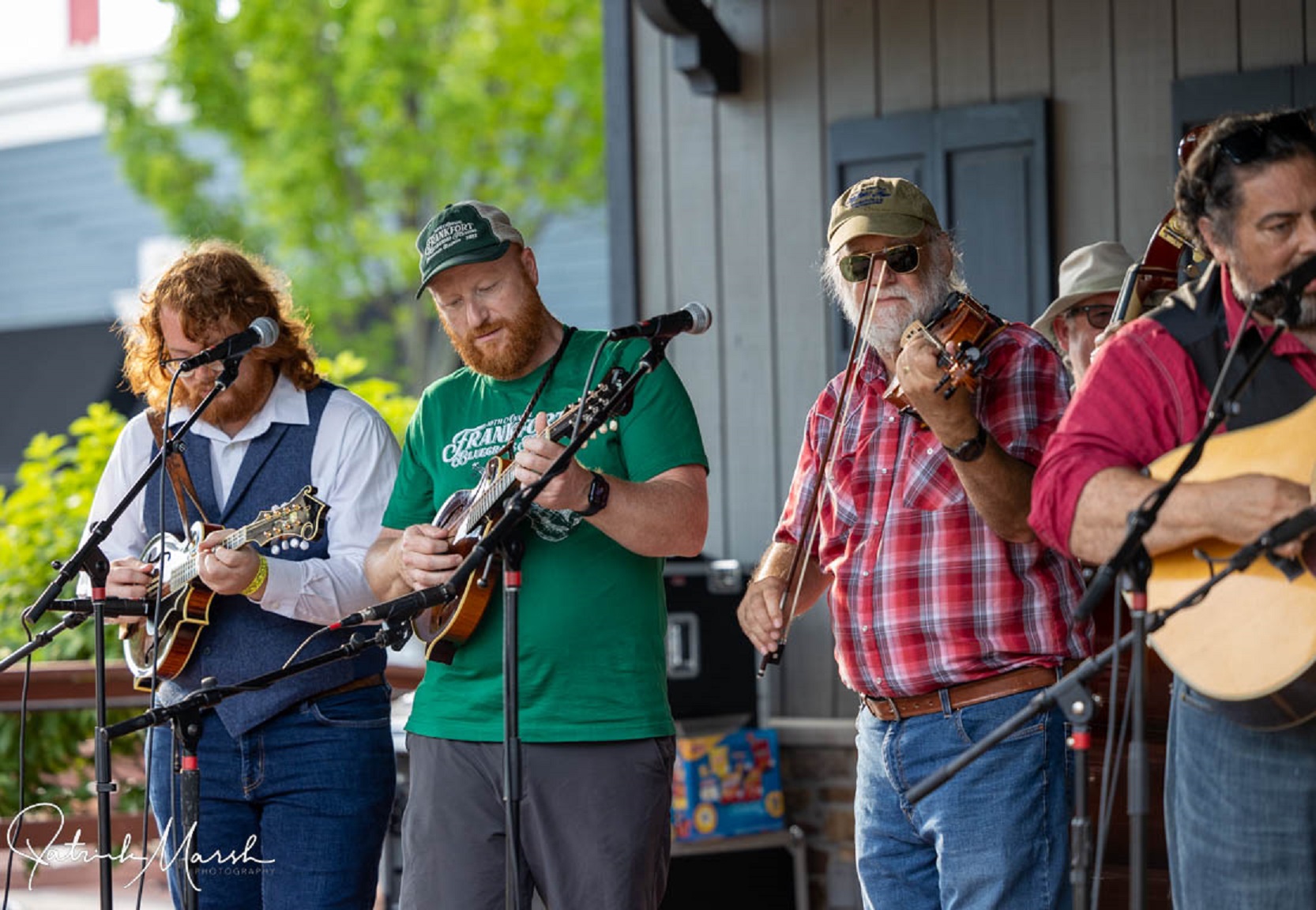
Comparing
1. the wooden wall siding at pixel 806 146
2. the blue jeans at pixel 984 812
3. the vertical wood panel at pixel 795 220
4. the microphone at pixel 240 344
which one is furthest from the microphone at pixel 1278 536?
the vertical wood panel at pixel 795 220

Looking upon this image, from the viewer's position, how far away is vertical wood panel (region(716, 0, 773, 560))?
5.58m

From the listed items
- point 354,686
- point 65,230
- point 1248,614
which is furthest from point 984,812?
point 65,230

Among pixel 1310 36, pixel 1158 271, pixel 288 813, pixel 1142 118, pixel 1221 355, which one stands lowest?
pixel 288 813

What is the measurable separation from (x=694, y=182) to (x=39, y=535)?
2.53 m

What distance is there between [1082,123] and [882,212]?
101 inches

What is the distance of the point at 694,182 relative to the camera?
5.73 meters

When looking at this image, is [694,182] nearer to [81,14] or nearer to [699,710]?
[699,710]

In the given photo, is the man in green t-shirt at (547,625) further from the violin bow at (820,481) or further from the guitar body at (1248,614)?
the guitar body at (1248,614)

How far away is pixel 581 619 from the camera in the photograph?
2732 millimetres

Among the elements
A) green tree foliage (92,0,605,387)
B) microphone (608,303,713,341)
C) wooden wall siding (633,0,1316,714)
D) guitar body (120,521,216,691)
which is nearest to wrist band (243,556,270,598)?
guitar body (120,521,216,691)

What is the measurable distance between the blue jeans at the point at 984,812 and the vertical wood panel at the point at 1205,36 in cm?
289

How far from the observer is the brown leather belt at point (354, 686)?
2.98 meters

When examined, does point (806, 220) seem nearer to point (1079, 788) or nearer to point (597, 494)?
point (597, 494)

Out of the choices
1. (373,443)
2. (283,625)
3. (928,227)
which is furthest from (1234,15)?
(283,625)
